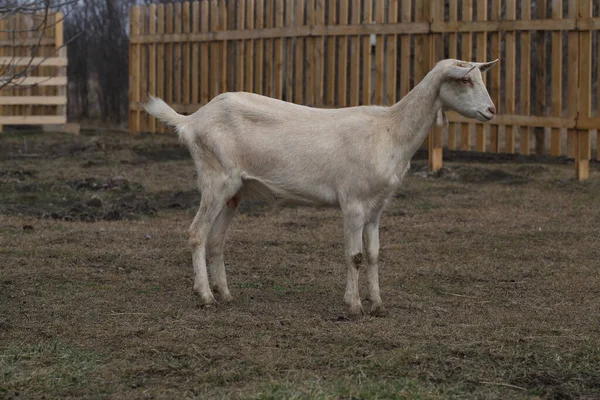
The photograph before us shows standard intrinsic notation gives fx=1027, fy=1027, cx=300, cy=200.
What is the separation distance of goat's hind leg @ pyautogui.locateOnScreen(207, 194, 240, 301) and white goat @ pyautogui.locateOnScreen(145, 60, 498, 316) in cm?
1

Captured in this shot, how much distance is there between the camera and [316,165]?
21.4 ft

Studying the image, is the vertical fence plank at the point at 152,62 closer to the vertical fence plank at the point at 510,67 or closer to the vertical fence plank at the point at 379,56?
the vertical fence plank at the point at 379,56

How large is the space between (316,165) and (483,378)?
2.00 meters

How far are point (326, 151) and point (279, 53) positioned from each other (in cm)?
943

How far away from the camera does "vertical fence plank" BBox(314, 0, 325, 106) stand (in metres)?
14.9

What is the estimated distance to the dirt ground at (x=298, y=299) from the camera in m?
4.99

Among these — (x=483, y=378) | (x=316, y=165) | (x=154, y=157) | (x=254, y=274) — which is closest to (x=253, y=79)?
(x=154, y=157)

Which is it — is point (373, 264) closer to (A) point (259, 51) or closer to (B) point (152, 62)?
(A) point (259, 51)

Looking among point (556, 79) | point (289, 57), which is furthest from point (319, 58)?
point (556, 79)

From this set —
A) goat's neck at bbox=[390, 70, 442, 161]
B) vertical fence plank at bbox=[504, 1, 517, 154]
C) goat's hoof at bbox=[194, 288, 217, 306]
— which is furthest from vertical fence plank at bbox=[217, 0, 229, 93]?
goat's neck at bbox=[390, 70, 442, 161]

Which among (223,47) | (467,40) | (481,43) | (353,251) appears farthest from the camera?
(223,47)

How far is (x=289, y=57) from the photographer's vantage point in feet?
51.4

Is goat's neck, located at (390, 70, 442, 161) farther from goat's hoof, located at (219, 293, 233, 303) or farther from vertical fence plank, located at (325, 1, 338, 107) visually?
vertical fence plank, located at (325, 1, 338, 107)

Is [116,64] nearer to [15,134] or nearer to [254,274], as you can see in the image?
[15,134]
